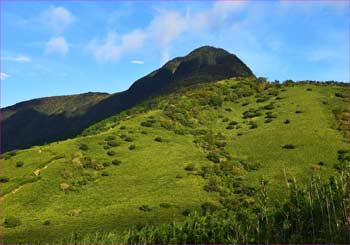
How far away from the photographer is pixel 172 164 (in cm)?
7319

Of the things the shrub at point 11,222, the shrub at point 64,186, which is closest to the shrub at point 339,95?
the shrub at point 64,186

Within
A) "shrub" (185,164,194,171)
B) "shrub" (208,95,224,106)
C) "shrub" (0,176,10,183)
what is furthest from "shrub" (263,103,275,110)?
"shrub" (0,176,10,183)

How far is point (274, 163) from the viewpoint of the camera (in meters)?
73.8

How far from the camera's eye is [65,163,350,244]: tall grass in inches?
806

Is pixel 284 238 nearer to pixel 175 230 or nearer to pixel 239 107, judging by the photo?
pixel 175 230

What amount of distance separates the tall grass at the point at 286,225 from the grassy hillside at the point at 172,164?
20.2 meters

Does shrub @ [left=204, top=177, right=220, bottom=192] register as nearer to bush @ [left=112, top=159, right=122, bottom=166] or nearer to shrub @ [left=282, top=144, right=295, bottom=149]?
bush @ [left=112, top=159, right=122, bottom=166]

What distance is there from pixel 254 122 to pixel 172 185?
35.5 metres

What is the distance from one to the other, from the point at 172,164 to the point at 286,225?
169ft

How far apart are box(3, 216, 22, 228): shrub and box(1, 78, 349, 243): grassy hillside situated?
139 millimetres

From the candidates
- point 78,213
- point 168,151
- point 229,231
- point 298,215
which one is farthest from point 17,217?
point 298,215

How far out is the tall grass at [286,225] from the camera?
2047 centimetres

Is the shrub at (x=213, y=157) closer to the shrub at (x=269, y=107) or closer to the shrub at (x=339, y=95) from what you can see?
the shrub at (x=269, y=107)

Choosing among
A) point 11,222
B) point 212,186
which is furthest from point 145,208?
point 11,222
